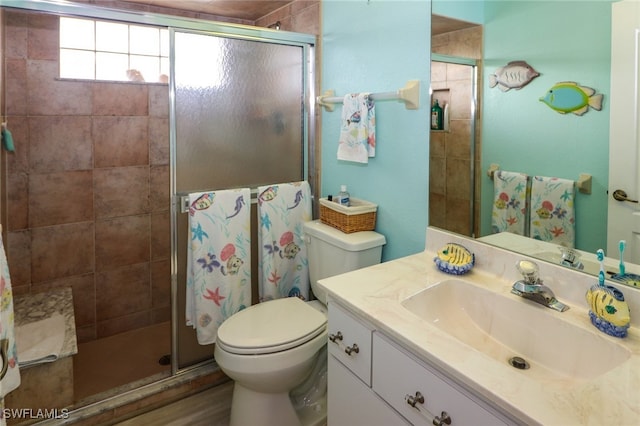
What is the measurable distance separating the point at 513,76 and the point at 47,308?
2.54 meters

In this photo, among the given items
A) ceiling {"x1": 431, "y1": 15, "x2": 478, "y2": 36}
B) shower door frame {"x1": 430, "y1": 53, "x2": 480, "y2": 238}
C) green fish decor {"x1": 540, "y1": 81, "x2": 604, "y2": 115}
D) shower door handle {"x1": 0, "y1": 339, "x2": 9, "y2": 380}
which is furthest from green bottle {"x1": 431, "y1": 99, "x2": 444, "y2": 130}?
shower door handle {"x1": 0, "y1": 339, "x2": 9, "y2": 380}

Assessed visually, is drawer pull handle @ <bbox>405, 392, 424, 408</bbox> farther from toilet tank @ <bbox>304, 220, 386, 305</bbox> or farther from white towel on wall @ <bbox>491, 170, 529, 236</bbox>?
toilet tank @ <bbox>304, 220, 386, 305</bbox>

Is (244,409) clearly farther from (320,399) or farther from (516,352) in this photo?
(516,352)

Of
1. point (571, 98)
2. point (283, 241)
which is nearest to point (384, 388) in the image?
point (571, 98)

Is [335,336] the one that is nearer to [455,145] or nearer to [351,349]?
[351,349]

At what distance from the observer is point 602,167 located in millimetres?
1128

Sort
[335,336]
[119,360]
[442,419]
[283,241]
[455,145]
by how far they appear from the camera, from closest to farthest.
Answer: [442,419] → [335,336] → [455,145] → [283,241] → [119,360]

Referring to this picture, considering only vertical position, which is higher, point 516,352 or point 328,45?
point 328,45

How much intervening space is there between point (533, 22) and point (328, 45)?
1146 millimetres

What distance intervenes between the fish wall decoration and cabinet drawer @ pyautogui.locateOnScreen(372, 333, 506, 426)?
0.89 metres

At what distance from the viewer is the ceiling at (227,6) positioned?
8.39 ft

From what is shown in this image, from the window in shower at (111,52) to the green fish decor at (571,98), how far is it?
213 cm

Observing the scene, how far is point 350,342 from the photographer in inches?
47.9

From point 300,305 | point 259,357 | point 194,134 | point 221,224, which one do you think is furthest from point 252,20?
point 259,357
